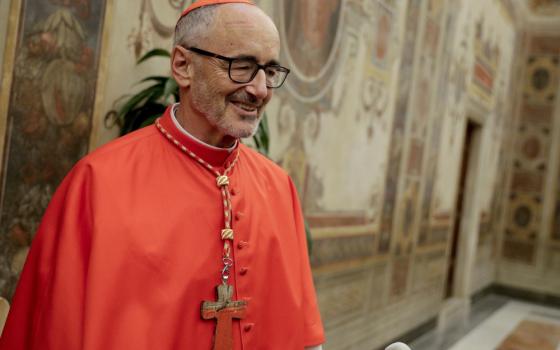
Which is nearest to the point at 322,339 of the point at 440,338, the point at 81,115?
the point at 81,115

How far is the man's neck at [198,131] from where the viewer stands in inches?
78.4

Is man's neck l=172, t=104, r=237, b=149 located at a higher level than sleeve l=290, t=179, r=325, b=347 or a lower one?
higher

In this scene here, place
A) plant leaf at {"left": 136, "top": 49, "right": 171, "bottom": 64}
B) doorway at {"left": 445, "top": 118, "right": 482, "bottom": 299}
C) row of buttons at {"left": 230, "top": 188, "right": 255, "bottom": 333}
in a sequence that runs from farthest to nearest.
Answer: doorway at {"left": 445, "top": 118, "right": 482, "bottom": 299}
plant leaf at {"left": 136, "top": 49, "right": 171, "bottom": 64}
row of buttons at {"left": 230, "top": 188, "right": 255, "bottom": 333}

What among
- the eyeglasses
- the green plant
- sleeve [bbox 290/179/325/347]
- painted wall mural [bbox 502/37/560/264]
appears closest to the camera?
the eyeglasses

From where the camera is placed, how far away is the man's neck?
6.53 feet

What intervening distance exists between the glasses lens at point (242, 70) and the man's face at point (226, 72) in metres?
0.02

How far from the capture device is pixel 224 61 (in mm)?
1874

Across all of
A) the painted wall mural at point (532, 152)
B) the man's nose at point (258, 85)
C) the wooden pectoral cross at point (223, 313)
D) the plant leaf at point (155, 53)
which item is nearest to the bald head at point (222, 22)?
the man's nose at point (258, 85)

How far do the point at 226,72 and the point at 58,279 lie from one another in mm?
764

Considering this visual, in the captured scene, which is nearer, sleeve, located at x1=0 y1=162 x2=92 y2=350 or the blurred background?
sleeve, located at x1=0 y1=162 x2=92 y2=350

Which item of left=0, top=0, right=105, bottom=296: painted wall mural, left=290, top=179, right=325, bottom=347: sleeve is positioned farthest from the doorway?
left=0, top=0, right=105, bottom=296: painted wall mural

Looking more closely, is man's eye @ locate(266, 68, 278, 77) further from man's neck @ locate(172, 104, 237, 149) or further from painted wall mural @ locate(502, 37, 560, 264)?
painted wall mural @ locate(502, 37, 560, 264)

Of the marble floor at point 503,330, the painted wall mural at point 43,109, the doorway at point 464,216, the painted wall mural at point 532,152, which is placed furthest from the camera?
the painted wall mural at point 532,152

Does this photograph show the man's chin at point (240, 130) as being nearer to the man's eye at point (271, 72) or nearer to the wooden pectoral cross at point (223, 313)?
the man's eye at point (271, 72)
